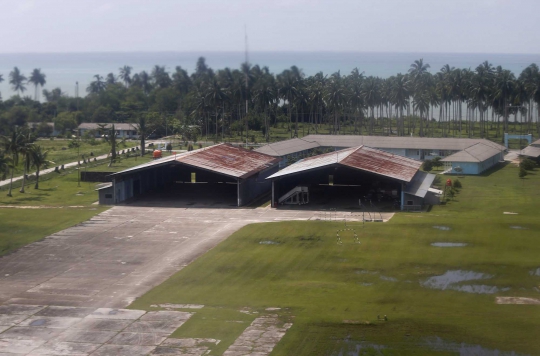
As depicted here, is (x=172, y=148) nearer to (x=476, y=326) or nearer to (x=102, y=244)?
(x=102, y=244)

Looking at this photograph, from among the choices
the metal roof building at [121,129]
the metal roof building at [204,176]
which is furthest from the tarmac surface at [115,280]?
the metal roof building at [121,129]

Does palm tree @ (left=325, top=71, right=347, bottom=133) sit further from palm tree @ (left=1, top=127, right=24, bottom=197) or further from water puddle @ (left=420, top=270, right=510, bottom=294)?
water puddle @ (left=420, top=270, right=510, bottom=294)

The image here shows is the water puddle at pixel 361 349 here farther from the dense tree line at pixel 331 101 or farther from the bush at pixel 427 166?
the dense tree line at pixel 331 101

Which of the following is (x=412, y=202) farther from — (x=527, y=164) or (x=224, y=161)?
(x=527, y=164)

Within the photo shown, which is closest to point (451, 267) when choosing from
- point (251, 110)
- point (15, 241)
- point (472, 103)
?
point (15, 241)

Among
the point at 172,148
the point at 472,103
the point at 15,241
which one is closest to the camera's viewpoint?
the point at 15,241

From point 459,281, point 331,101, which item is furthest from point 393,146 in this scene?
point 459,281

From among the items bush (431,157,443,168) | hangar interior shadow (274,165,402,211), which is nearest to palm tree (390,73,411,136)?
bush (431,157,443,168)
